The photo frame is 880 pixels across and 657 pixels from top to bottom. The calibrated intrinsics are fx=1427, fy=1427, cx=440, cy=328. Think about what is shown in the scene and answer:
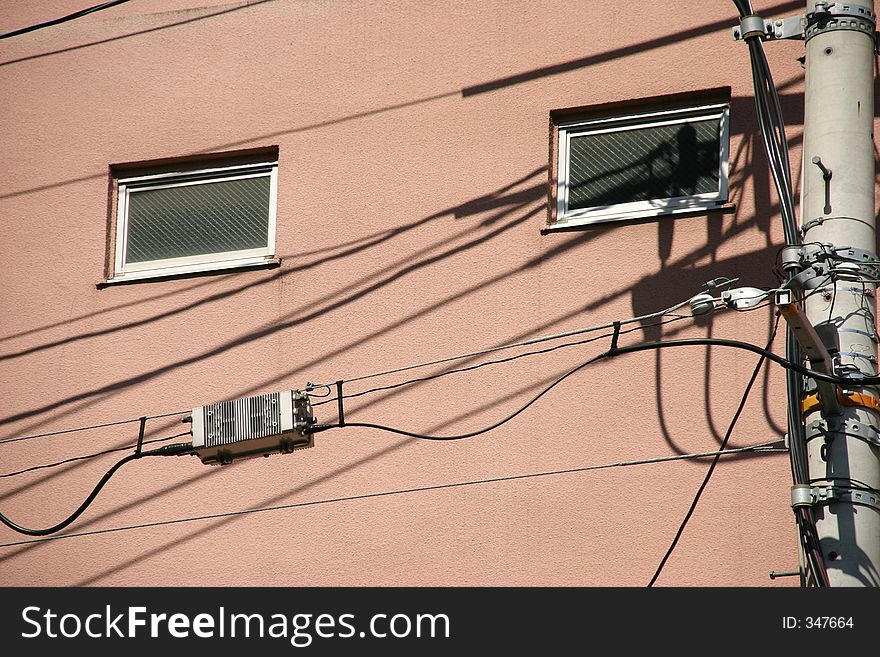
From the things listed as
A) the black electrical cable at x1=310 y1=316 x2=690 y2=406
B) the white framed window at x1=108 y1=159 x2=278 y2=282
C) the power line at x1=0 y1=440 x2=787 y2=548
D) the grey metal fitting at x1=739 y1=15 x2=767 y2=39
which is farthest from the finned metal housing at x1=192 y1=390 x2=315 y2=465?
the grey metal fitting at x1=739 y1=15 x2=767 y2=39

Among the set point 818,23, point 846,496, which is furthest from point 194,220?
point 846,496

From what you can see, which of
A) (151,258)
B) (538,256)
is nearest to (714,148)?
(538,256)

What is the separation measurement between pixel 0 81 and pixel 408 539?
4790 mm

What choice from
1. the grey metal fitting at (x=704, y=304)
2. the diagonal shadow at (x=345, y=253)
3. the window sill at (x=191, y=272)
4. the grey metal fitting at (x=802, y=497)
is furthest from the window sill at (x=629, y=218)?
the grey metal fitting at (x=802, y=497)

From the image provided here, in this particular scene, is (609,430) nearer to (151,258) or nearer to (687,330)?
(687,330)

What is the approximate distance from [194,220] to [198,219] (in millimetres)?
35

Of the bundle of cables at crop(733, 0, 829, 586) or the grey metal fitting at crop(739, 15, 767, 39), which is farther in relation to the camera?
the grey metal fitting at crop(739, 15, 767, 39)

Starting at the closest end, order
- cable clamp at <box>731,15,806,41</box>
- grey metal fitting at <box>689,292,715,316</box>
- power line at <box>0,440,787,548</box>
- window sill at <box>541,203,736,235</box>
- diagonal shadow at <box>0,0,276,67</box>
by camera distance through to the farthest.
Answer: grey metal fitting at <box>689,292,715,316</box>, cable clamp at <box>731,15,806,41</box>, power line at <box>0,440,787,548</box>, window sill at <box>541,203,736,235</box>, diagonal shadow at <box>0,0,276,67</box>

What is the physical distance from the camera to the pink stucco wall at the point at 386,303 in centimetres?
831

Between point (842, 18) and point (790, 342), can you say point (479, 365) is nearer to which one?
point (790, 342)

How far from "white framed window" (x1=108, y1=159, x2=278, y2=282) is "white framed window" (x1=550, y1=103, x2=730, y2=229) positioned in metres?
2.06

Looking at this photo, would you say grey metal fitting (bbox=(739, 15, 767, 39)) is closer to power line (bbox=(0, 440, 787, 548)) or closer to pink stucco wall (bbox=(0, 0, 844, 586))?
pink stucco wall (bbox=(0, 0, 844, 586))

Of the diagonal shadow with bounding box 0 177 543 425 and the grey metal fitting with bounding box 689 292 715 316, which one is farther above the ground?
the diagonal shadow with bounding box 0 177 543 425

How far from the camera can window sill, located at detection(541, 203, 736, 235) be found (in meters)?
8.62
